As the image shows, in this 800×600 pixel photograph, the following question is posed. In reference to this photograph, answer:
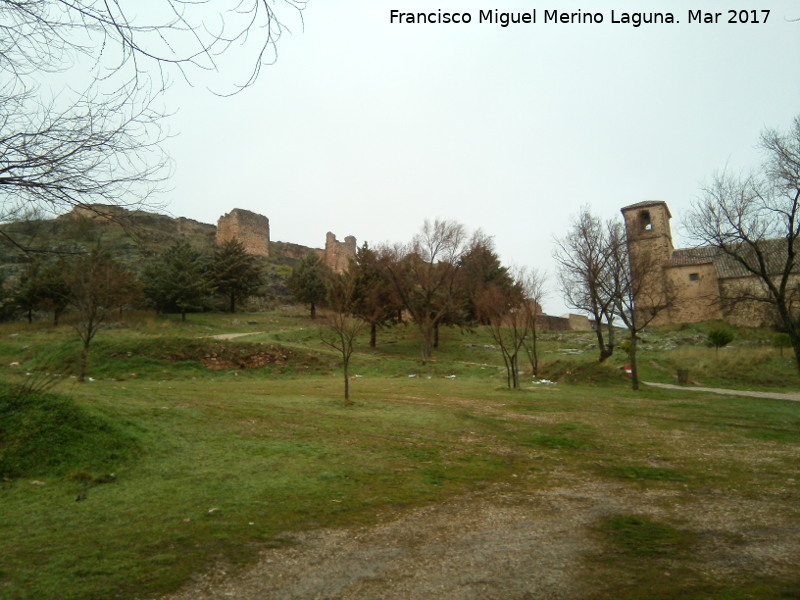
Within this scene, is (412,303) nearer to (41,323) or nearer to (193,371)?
(193,371)

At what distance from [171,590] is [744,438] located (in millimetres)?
8920

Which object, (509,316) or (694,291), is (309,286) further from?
(694,291)

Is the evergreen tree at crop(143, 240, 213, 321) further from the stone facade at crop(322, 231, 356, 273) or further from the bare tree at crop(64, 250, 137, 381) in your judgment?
the stone facade at crop(322, 231, 356, 273)

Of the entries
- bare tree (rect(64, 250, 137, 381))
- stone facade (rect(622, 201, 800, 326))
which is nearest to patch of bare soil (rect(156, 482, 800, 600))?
bare tree (rect(64, 250, 137, 381))

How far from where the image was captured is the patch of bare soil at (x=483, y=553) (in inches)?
115

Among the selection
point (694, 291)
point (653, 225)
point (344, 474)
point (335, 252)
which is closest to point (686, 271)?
point (694, 291)

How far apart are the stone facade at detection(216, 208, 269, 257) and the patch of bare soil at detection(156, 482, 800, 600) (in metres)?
52.0

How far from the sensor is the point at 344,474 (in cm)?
573

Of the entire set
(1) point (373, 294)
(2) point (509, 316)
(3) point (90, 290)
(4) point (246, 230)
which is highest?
(4) point (246, 230)

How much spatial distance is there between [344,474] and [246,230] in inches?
2034

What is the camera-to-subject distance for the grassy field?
3.23 metres

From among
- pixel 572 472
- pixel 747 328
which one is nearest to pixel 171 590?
pixel 572 472

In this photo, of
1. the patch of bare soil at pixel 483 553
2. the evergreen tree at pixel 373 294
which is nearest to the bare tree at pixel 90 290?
the patch of bare soil at pixel 483 553

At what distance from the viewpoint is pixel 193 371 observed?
18.5 m
